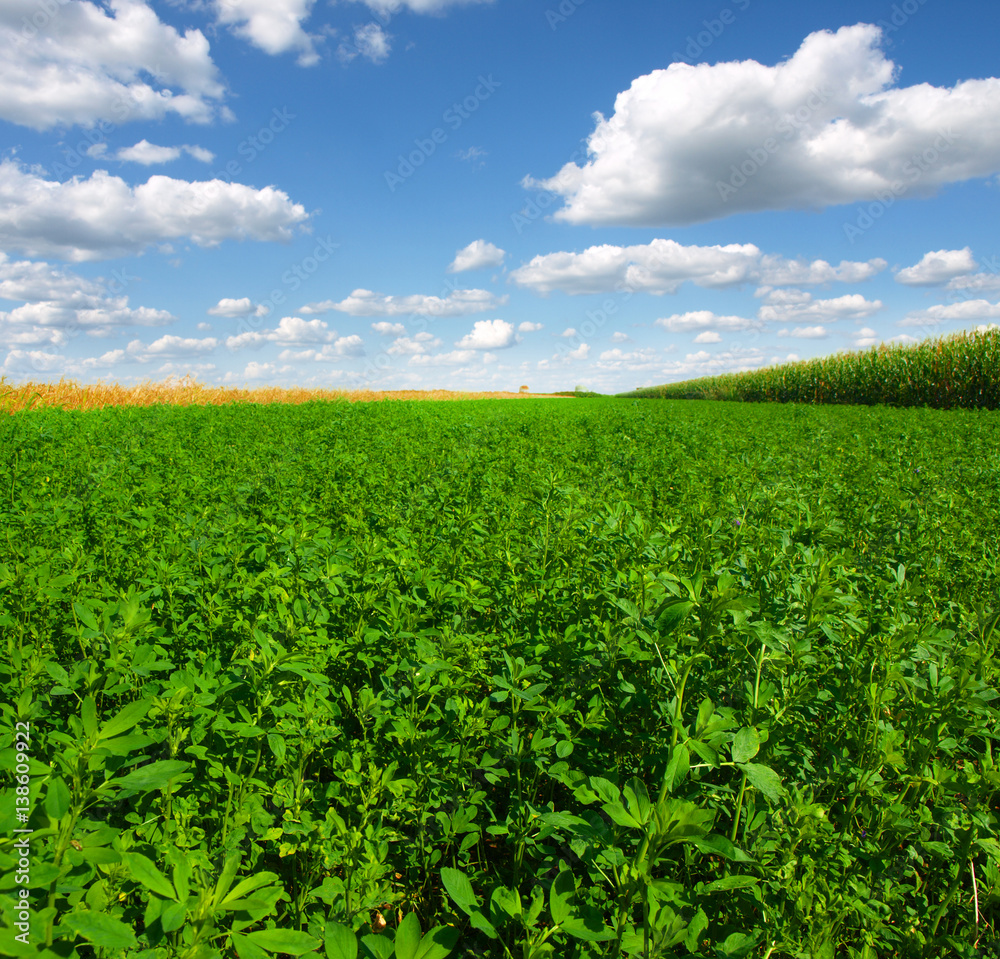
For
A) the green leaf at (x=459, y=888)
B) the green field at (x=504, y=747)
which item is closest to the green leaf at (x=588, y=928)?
the green field at (x=504, y=747)

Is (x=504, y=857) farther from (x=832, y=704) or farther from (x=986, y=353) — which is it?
(x=986, y=353)

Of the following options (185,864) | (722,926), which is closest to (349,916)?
(185,864)

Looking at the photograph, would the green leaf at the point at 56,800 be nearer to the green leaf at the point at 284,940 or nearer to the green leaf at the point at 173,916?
the green leaf at the point at 173,916

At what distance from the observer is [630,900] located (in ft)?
4.86

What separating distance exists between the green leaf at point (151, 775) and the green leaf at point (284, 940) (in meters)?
0.42

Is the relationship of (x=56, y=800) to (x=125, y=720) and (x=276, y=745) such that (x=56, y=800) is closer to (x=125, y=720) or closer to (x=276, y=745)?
(x=125, y=720)

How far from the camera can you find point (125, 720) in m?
1.47

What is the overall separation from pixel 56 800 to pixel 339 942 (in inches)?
28.8

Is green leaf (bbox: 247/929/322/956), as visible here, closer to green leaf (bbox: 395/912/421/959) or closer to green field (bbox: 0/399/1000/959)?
green field (bbox: 0/399/1000/959)

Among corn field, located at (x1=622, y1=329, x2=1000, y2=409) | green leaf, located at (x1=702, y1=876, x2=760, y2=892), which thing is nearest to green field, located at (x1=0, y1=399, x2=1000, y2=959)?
green leaf, located at (x1=702, y1=876, x2=760, y2=892)

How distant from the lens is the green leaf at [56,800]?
1.27 metres

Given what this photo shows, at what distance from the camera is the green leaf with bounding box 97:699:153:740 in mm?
1458

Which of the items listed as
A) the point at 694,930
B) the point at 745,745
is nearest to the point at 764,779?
the point at 745,745

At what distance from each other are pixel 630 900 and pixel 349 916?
0.90 meters
